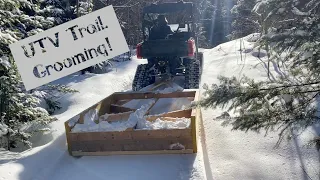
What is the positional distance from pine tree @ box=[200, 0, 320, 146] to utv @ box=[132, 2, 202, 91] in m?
4.57

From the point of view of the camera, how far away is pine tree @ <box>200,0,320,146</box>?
2.60 metres

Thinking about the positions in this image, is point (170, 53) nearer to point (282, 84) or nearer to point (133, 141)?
point (133, 141)

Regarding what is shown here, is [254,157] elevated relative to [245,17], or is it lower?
lower

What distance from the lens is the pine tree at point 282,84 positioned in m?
2.60

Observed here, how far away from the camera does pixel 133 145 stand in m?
4.26

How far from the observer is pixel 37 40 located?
5.88m

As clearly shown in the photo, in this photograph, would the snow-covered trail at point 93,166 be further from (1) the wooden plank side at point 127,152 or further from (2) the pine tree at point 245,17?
(2) the pine tree at point 245,17

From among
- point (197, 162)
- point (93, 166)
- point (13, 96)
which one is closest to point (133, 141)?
point (93, 166)

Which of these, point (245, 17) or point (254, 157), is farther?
point (245, 17)

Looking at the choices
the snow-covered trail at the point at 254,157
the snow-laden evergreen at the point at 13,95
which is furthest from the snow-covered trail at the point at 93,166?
the snow-laden evergreen at the point at 13,95

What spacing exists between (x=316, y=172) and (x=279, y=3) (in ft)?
8.19

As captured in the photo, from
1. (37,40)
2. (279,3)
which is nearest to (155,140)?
(279,3)

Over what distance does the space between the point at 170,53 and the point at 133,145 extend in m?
4.07

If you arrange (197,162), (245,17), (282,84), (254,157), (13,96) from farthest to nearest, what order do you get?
1. (245,17)
2. (13,96)
3. (254,157)
4. (197,162)
5. (282,84)
